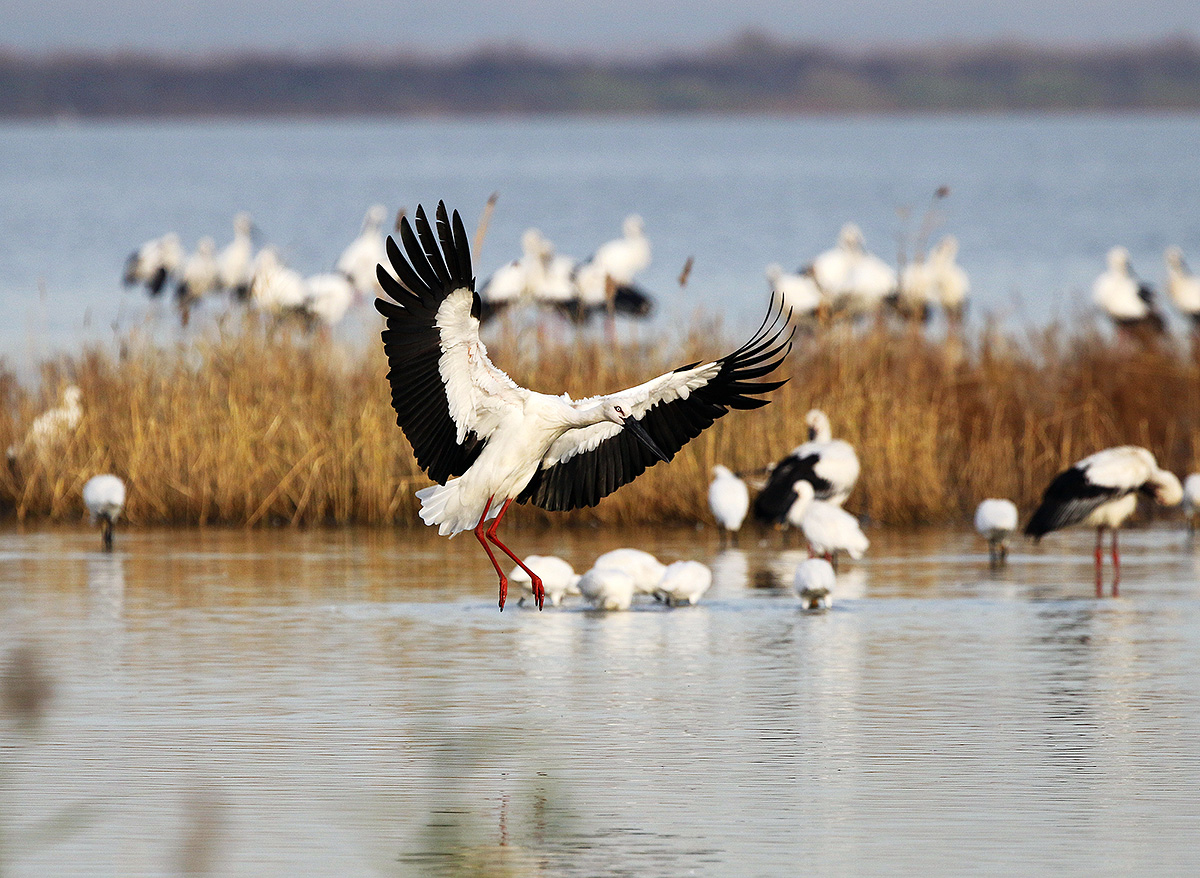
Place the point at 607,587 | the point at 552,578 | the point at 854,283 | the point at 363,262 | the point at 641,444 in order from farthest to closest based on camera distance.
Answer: the point at 363,262, the point at 854,283, the point at 552,578, the point at 607,587, the point at 641,444

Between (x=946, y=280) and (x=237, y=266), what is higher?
(x=237, y=266)

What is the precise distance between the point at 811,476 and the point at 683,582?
8.47 feet

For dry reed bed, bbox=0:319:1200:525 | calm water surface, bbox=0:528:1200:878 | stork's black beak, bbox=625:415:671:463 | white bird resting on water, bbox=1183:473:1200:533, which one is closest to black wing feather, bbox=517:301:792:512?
stork's black beak, bbox=625:415:671:463

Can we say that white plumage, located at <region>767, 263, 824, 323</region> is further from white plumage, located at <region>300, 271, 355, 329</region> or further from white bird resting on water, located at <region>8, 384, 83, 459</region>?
white bird resting on water, located at <region>8, 384, 83, 459</region>

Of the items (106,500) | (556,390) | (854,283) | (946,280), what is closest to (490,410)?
(106,500)

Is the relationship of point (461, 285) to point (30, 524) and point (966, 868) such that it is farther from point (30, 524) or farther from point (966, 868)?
point (30, 524)

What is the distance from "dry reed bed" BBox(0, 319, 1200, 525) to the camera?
14320 mm

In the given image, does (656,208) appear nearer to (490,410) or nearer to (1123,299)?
(1123,299)

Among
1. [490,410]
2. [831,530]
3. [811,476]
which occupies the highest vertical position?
[490,410]

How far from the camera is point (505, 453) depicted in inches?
357

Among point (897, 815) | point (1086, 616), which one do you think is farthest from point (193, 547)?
point (897, 815)

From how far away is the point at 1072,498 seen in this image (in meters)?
12.8

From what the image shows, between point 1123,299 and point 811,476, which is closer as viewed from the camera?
point 811,476

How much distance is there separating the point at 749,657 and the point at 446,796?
290 cm
